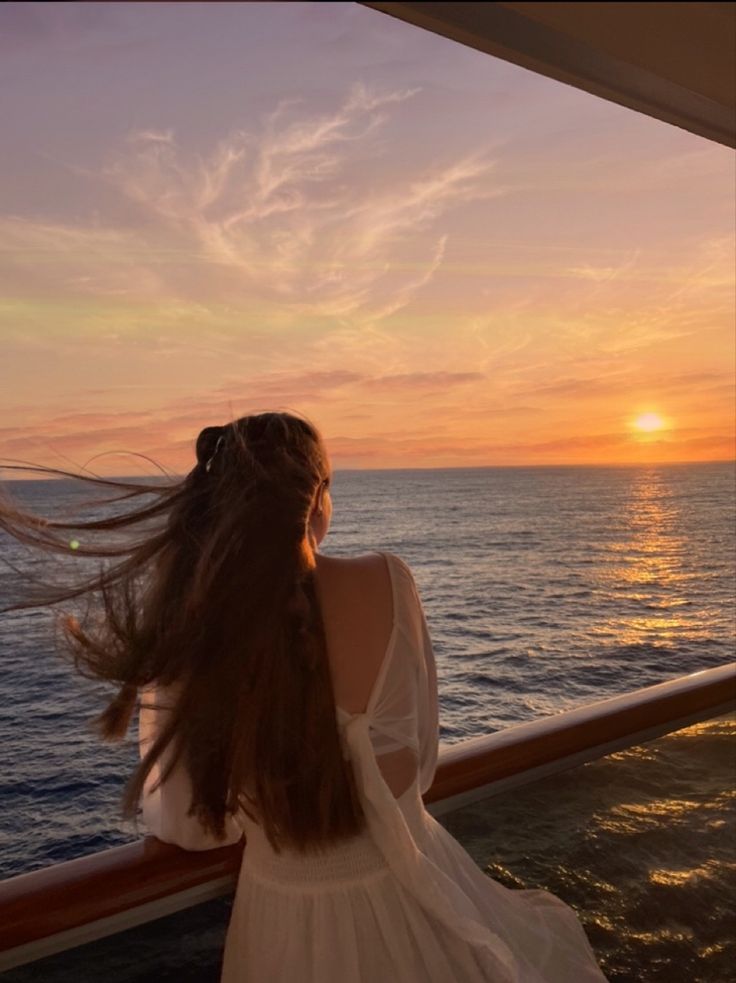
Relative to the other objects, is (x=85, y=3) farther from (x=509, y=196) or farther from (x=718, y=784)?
(x=509, y=196)

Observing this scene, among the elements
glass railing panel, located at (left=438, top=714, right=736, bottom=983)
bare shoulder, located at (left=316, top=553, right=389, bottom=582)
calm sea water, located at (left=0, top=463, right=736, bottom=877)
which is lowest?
calm sea water, located at (left=0, top=463, right=736, bottom=877)

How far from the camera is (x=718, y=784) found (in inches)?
Answer: 80.2

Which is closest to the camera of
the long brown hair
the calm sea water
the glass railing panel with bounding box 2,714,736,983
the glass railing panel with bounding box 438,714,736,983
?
the long brown hair

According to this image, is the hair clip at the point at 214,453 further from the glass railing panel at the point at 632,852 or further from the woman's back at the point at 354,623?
the glass railing panel at the point at 632,852

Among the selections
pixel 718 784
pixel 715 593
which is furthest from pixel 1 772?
pixel 715 593

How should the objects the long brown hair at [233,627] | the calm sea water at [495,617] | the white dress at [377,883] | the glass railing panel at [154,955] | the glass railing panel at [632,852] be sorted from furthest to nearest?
the calm sea water at [495,617] → the glass railing panel at [632,852] → the glass railing panel at [154,955] → the white dress at [377,883] → the long brown hair at [233,627]

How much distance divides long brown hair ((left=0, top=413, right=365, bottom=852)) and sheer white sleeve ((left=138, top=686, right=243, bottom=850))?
0.02 m

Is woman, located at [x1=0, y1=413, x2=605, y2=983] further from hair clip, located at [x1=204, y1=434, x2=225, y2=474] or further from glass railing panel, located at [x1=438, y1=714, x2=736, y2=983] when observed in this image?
glass railing panel, located at [x1=438, y1=714, x2=736, y2=983]

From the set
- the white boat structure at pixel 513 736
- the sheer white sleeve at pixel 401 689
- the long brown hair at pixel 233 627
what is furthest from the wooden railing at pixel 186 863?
the sheer white sleeve at pixel 401 689

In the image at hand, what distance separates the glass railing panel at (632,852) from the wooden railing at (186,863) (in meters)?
0.08

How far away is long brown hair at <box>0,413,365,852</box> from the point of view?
104 centimetres

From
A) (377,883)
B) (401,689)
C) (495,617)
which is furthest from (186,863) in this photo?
(495,617)

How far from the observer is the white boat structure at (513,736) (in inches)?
45.8

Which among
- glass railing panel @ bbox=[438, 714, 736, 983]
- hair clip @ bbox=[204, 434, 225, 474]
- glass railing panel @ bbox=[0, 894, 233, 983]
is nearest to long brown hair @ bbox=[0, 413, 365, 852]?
hair clip @ bbox=[204, 434, 225, 474]
